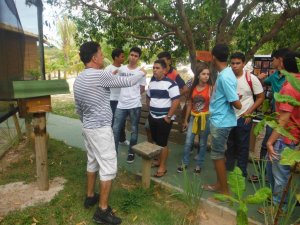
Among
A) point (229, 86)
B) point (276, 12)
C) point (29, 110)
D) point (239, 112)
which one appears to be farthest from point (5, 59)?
point (276, 12)

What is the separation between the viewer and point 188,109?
4.53 meters

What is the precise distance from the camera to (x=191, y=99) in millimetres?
4457

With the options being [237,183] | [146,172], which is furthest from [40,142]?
[237,183]

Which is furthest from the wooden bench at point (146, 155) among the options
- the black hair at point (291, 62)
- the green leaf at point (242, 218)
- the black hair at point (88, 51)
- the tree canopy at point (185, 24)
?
the tree canopy at point (185, 24)

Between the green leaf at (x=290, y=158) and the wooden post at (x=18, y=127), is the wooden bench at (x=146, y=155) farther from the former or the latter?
the wooden post at (x=18, y=127)

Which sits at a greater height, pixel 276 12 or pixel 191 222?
pixel 276 12

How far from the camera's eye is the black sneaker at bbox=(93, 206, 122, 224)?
3184 millimetres

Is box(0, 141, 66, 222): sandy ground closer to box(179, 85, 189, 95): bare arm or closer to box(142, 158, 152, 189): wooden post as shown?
box(142, 158, 152, 189): wooden post

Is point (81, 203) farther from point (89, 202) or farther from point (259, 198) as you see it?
point (259, 198)

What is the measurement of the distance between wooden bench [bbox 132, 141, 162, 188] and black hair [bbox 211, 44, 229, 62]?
4.44ft

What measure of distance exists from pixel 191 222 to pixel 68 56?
73.3ft

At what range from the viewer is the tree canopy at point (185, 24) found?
5.61m

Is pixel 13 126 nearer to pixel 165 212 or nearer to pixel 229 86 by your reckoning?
pixel 165 212

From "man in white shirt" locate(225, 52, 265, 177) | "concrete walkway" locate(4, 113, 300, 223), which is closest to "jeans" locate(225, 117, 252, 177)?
"man in white shirt" locate(225, 52, 265, 177)
